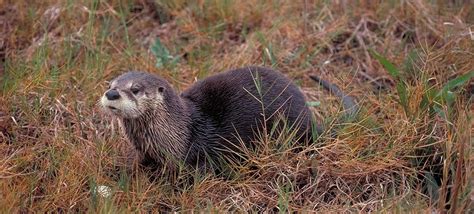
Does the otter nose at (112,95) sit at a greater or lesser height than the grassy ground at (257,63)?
greater

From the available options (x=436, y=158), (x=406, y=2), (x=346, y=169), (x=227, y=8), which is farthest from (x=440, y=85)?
(x=227, y=8)

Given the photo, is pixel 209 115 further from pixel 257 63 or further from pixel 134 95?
pixel 257 63

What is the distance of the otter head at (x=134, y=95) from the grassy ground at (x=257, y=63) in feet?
0.73

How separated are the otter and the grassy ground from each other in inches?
4.1

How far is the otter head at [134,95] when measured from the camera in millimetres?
2781

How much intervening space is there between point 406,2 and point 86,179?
6.59 ft

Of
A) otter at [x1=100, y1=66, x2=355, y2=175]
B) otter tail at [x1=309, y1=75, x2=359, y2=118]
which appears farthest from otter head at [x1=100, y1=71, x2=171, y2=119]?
otter tail at [x1=309, y1=75, x2=359, y2=118]

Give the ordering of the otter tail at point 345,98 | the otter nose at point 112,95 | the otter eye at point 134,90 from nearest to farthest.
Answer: the otter nose at point 112,95 < the otter eye at point 134,90 < the otter tail at point 345,98

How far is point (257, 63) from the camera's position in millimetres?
3832

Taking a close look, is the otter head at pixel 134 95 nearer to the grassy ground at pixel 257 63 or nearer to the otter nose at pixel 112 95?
the otter nose at pixel 112 95

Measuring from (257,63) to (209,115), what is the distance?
76cm

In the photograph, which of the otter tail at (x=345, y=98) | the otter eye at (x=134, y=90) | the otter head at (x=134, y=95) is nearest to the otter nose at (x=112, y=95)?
the otter head at (x=134, y=95)

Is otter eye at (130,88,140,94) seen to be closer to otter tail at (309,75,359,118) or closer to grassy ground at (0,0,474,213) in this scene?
grassy ground at (0,0,474,213)

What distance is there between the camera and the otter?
2.96 meters
